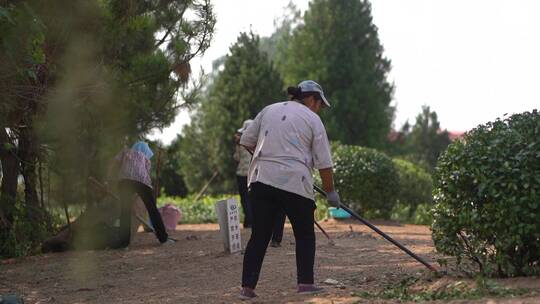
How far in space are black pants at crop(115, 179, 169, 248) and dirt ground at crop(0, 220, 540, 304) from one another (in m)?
0.19

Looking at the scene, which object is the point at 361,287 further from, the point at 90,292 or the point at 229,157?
the point at 229,157

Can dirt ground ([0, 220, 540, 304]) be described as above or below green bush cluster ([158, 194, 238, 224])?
below

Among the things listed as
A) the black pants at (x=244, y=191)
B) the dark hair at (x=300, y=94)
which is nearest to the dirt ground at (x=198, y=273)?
the black pants at (x=244, y=191)

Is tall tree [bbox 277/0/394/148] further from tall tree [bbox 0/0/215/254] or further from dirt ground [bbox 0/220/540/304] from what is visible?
dirt ground [bbox 0/220/540/304]

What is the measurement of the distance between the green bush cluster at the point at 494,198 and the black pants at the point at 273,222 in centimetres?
101

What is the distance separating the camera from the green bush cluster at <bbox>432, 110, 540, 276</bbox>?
569 cm

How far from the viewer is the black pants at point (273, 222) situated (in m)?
6.08

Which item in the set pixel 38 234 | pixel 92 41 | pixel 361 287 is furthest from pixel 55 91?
pixel 361 287

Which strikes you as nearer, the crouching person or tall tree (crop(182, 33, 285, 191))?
the crouching person

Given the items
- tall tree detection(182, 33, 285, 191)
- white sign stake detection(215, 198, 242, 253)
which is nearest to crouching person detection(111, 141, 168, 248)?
white sign stake detection(215, 198, 242, 253)

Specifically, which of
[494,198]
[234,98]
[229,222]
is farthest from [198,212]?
[494,198]

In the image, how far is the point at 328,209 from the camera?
15.7 metres

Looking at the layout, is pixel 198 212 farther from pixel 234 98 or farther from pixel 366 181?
pixel 366 181

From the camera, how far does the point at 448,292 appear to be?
5.86 meters
